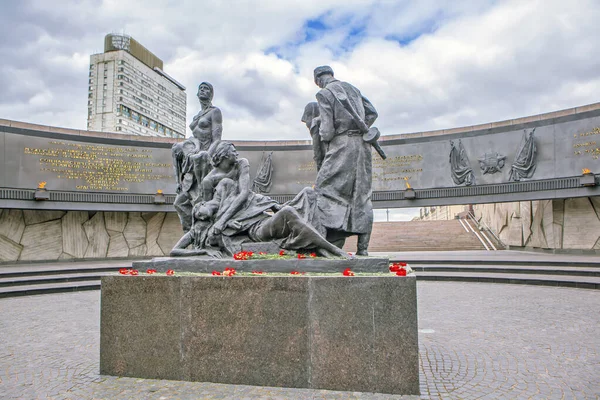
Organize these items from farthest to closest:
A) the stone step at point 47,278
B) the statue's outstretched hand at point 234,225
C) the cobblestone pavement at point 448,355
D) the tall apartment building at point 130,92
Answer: the tall apartment building at point 130,92
the stone step at point 47,278
the statue's outstretched hand at point 234,225
the cobblestone pavement at point 448,355

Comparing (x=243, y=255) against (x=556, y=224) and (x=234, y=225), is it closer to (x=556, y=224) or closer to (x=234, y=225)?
(x=234, y=225)

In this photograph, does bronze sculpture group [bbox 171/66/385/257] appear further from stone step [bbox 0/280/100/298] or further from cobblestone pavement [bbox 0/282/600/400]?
stone step [bbox 0/280/100/298]

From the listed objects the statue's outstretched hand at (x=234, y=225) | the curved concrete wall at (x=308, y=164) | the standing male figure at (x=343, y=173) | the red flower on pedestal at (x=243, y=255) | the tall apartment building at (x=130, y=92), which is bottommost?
the red flower on pedestal at (x=243, y=255)

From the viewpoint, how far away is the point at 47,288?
9.56 m

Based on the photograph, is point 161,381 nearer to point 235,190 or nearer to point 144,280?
point 144,280

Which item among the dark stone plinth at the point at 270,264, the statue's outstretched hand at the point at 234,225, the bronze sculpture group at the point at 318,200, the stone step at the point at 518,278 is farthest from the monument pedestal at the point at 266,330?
the stone step at the point at 518,278

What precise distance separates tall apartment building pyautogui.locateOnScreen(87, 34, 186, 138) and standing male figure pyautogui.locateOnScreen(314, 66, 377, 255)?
188 feet

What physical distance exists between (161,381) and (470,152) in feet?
48.9

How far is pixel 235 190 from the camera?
4.87 metres

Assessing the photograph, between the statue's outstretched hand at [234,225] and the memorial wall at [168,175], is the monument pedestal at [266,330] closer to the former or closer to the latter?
the statue's outstretched hand at [234,225]

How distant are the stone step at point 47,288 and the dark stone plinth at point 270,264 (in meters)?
6.68

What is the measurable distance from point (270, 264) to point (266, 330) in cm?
65

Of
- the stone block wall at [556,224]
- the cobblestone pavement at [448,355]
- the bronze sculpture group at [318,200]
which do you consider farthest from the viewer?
the stone block wall at [556,224]

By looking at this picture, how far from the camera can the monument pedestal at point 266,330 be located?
11.2 feet
